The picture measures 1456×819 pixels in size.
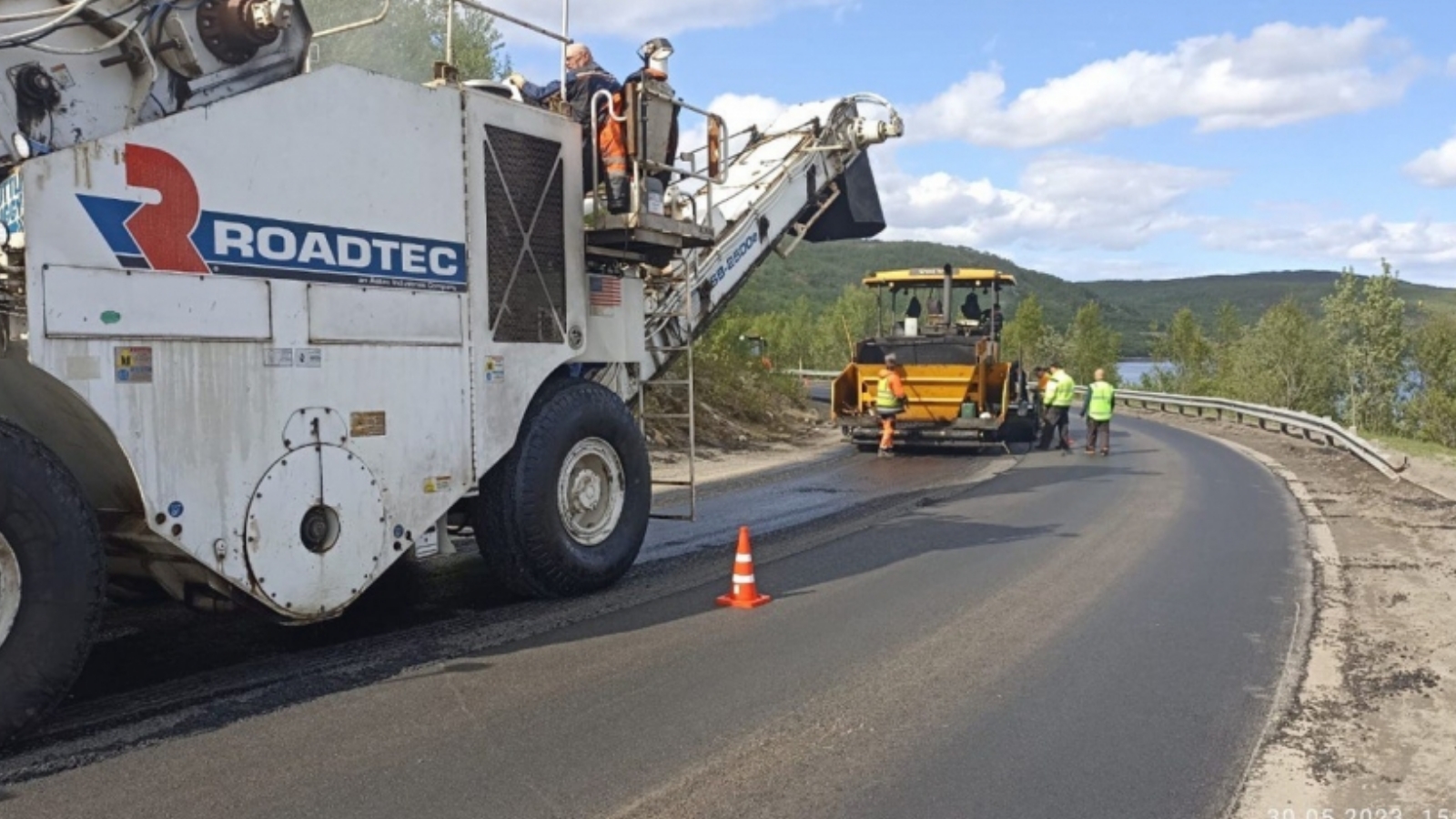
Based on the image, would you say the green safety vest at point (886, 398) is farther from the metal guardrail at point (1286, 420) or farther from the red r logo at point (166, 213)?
the red r logo at point (166, 213)

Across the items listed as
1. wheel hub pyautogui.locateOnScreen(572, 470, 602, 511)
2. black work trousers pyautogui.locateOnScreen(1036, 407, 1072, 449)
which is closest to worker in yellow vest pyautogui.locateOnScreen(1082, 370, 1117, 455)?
black work trousers pyautogui.locateOnScreen(1036, 407, 1072, 449)

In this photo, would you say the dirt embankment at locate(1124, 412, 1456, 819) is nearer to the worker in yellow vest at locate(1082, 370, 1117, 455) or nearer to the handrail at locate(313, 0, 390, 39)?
the handrail at locate(313, 0, 390, 39)

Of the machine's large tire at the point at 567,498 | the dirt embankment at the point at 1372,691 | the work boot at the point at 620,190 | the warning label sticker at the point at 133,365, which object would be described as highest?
the work boot at the point at 620,190

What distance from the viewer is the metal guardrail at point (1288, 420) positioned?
15172 mm

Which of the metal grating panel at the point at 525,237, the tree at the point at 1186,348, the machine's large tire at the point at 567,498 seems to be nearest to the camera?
the metal grating panel at the point at 525,237

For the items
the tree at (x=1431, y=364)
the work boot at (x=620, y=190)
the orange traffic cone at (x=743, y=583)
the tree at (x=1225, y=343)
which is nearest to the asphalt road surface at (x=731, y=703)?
the orange traffic cone at (x=743, y=583)

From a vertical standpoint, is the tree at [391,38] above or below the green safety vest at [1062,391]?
above

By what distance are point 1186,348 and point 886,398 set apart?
2601 inches

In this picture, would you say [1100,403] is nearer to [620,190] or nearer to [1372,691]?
[620,190]

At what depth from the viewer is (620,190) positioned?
6.75m

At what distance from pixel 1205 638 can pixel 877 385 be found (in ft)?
36.4

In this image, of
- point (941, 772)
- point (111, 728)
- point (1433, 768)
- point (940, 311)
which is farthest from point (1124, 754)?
point (940, 311)

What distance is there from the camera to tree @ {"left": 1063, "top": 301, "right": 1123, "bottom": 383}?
68.8 meters

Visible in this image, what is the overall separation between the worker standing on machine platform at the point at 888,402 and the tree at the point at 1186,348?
2348 inches
